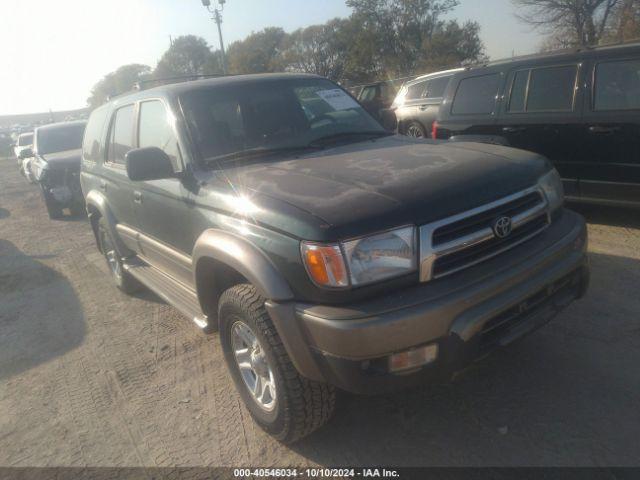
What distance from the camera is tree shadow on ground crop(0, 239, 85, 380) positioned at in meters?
4.12

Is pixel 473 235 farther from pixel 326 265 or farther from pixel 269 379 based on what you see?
pixel 269 379

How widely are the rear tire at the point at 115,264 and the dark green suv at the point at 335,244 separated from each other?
1.60m

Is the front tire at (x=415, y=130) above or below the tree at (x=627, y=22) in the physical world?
below

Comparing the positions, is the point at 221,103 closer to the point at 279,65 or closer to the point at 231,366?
the point at 231,366

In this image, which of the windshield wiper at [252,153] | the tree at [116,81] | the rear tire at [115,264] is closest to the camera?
the windshield wiper at [252,153]

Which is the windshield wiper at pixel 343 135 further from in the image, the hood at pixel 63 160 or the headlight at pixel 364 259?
the hood at pixel 63 160

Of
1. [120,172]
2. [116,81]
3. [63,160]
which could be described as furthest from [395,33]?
[116,81]

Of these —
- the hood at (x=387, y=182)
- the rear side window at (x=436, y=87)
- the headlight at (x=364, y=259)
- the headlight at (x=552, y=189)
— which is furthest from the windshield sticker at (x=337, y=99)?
the rear side window at (x=436, y=87)

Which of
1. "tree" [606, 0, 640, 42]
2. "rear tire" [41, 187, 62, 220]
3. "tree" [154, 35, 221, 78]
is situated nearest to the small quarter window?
"rear tire" [41, 187, 62, 220]

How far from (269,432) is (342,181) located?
1.43 m

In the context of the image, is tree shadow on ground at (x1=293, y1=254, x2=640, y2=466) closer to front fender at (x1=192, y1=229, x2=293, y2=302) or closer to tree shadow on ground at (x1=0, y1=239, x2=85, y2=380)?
front fender at (x1=192, y1=229, x2=293, y2=302)

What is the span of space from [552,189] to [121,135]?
3.43 m

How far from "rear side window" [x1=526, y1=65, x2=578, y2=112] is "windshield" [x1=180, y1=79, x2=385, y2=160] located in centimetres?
258

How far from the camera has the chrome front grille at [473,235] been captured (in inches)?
85.7
